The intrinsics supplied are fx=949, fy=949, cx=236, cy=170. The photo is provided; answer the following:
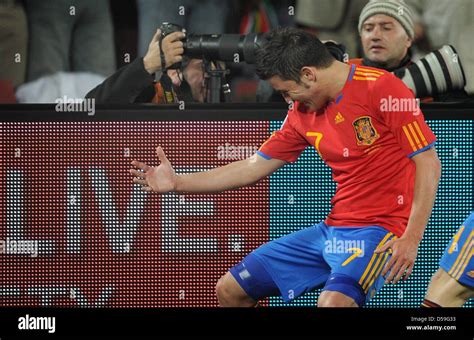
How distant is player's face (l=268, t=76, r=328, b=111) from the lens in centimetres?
352

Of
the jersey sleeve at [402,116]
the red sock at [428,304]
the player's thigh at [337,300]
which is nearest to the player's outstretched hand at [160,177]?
the player's thigh at [337,300]

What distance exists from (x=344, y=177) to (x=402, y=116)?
33 cm

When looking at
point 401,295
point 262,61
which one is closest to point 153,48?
point 262,61

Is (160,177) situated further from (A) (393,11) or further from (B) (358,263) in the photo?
(A) (393,11)

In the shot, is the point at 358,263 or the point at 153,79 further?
the point at 153,79

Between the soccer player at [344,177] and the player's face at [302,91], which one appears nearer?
the soccer player at [344,177]

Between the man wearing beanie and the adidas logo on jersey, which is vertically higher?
the man wearing beanie

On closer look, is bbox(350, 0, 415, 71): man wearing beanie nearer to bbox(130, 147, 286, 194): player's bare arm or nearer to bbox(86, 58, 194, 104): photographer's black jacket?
bbox(130, 147, 286, 194): player's bare arm

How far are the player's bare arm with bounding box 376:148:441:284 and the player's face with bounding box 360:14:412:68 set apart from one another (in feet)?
1.81

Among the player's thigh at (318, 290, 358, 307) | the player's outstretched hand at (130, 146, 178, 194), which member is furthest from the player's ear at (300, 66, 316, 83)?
the player's thigh at (318, 290, 358, 307)

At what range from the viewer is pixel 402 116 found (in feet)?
11.3

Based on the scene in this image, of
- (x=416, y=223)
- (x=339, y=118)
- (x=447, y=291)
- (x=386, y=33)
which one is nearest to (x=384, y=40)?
(x=386, y=33)

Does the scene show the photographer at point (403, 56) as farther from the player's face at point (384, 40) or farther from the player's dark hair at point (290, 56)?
the player's dark hair at point (290, 56)

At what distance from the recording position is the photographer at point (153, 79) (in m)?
3.77
